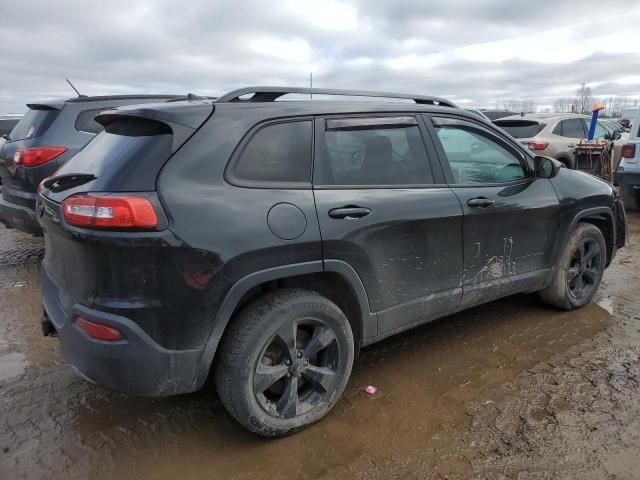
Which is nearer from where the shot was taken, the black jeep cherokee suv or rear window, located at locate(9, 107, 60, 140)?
the black jeep cherokee suv

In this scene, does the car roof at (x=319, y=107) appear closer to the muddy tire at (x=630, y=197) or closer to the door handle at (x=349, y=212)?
A: the door handle at (x=349, y=212)

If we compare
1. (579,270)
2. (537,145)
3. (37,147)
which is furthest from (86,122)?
(537,145)

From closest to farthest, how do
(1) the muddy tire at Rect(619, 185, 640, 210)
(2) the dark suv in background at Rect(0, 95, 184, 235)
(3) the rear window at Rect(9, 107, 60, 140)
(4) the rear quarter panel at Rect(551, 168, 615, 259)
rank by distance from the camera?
(4) the rear quarter panel at Rect(551, 168, 615, 259) → (2) the dark suv in background at Rect(0, 95, 184, 235) → (3) the rear window at Rect(9, 107, 60, 140) → (1) the muddy tire at Rect(619, 185, 640, 210)

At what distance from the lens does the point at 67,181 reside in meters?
2.60

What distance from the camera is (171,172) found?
91.3 inches

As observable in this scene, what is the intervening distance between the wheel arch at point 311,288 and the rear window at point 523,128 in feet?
28.6

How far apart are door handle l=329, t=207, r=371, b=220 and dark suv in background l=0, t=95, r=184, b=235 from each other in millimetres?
3318

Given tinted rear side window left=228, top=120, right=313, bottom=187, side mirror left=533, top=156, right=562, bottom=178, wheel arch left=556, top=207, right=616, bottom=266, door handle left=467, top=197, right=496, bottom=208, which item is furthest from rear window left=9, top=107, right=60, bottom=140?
wheel arch left=556, top=207, right=616, bottom=266

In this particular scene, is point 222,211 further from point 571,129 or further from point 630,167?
point 571,129

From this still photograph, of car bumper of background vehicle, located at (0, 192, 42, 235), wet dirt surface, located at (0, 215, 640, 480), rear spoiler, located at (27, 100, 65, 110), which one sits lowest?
wet dirt surface, located at (0, 215, 640, 480)

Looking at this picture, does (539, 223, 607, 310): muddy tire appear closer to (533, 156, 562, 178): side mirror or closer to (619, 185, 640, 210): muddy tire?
(533, 156, 562, 178): side mirror

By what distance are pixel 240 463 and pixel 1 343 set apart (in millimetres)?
2367

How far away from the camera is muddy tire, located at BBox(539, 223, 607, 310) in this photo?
409cm

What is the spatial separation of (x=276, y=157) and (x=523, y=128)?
9.31m
